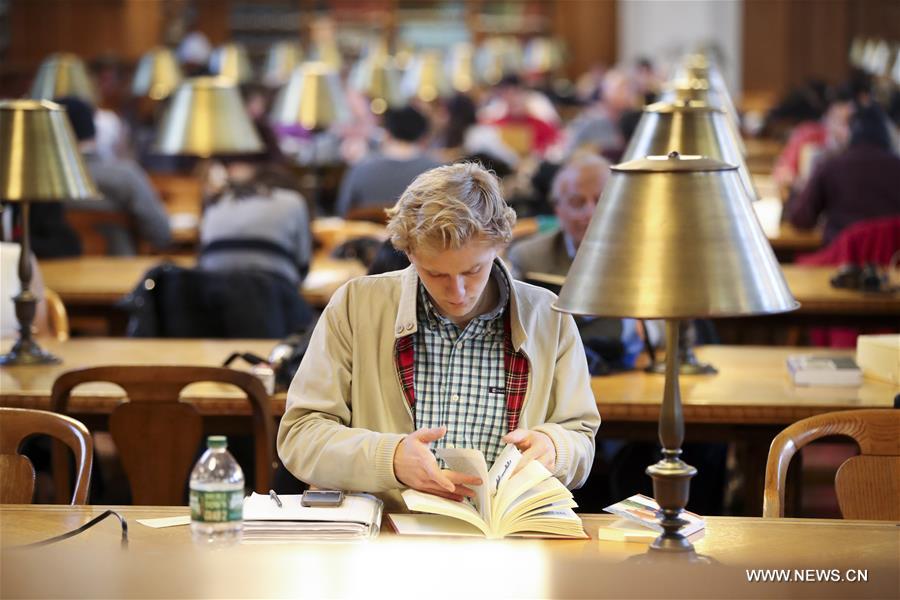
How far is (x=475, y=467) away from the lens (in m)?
2.14

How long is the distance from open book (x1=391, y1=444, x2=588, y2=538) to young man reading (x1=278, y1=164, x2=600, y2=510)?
15 cm

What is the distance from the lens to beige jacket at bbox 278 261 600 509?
2350mm

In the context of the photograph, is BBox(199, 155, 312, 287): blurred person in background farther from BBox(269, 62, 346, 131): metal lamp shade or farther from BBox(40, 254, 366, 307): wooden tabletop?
BBox(269, 62, 346, 131): metal lamp shade

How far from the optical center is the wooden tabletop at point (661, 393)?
10.5 feet

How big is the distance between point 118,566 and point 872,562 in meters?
1.27

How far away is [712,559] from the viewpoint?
2029mm

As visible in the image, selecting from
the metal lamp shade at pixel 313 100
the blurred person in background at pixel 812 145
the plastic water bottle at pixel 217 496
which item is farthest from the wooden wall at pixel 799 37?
the plastic water bottle at pixel 217 496

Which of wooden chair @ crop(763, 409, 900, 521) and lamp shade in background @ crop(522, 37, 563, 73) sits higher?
wooden chair @ crop(763, 409, 900, 521)

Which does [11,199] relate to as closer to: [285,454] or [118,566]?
[285,454]

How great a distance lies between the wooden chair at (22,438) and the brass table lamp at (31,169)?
110cm

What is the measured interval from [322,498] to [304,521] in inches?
3.6

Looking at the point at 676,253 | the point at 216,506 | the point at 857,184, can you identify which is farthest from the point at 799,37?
the point at 216,506

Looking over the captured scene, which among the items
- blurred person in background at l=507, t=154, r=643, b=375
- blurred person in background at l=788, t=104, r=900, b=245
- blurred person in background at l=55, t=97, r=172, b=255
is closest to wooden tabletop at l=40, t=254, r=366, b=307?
blurred person in background at l=55, t=97, r=172, b=255

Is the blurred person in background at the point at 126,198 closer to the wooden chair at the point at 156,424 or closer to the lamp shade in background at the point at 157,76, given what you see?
the wooden chair at the point at 156,424
